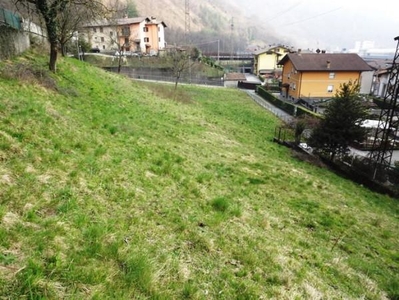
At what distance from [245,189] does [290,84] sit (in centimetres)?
4476

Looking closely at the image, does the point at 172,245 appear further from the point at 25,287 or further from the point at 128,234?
the point at 25,287

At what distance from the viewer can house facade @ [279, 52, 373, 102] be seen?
45531 millimetres

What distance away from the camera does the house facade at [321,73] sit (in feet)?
149

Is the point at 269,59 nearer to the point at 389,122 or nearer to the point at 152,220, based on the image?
the point at 389,122

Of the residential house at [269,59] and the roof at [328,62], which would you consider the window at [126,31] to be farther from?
the roof at [328,62]

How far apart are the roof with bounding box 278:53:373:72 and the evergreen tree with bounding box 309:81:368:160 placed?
29061 millimetres

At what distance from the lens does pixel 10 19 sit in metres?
15.3

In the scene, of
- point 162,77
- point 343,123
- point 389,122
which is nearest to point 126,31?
point 162,77

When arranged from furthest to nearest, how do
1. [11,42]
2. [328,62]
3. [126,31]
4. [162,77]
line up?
[126,31], [162,77], [328,62], [11,42]

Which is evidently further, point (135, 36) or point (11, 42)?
point (135, 36)

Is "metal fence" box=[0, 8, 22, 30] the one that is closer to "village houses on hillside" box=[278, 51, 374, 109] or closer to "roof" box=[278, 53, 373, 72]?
"village houses on hillside" box=[278, 51, 374, 109]

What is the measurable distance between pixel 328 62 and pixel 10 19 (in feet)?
147

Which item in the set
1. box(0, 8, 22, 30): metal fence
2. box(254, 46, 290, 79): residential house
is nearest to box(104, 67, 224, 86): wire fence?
box(254, 46, 290, 79): residential house

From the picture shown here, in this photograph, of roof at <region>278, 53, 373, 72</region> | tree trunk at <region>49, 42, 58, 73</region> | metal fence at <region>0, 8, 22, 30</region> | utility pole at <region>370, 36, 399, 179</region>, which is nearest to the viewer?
metal fence at <region>0, 8, 22, 30</region>
